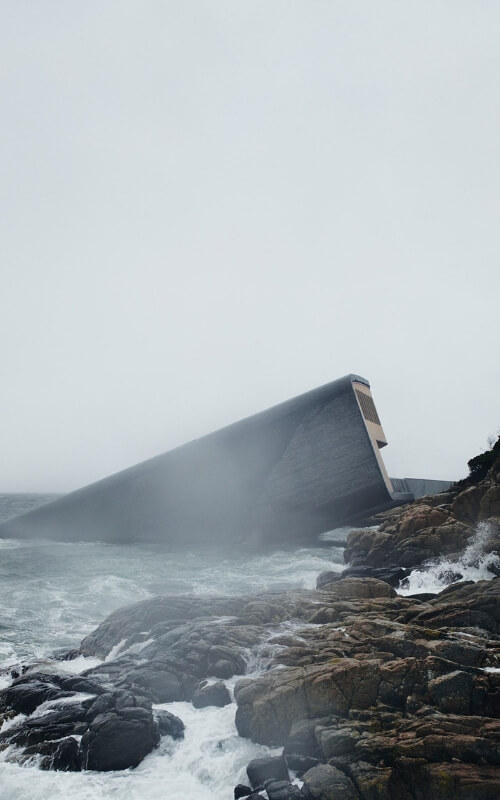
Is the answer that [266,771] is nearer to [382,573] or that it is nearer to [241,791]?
[241,791]

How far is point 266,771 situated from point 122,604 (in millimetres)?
13243

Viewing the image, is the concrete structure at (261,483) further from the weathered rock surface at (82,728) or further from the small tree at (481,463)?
the weathered rock surface at (82,728)

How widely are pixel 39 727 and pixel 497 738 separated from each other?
8527mm

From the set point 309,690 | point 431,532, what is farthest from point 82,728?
point 431,532

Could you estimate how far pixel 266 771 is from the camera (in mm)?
8578

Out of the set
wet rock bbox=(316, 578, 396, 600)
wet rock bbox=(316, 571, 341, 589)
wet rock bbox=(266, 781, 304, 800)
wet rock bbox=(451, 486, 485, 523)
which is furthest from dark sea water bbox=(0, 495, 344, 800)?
wet rock bbox=(451, 486, 485, 523)

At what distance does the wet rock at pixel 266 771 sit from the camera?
27.7 ft

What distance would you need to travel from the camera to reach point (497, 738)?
26.6ft

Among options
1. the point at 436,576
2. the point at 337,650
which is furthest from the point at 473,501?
the point at 337,650

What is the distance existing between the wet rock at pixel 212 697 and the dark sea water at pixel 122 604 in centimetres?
21

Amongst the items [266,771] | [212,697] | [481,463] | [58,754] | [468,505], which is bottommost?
[266,771]

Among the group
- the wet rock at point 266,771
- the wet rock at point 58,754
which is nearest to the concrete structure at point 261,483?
the wet rock at point 266,771

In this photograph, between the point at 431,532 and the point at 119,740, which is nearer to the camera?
the point at 119,740

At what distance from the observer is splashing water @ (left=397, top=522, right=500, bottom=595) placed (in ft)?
61.7
